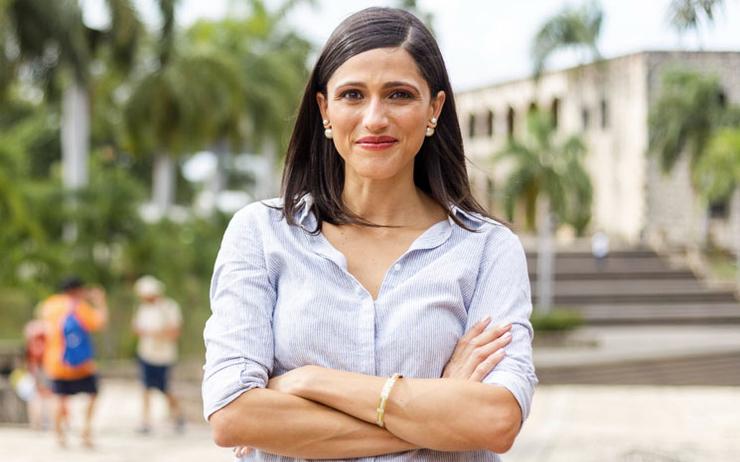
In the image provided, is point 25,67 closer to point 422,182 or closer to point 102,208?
point 102,208

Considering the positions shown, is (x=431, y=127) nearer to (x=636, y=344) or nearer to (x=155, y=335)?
(x=155, y=335)

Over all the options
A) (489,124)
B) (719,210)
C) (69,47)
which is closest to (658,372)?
(69,47)

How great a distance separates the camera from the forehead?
191cm

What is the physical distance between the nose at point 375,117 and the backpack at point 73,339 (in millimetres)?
7172

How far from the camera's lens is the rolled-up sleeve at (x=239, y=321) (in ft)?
6.22

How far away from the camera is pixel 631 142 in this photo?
42156 millimetres

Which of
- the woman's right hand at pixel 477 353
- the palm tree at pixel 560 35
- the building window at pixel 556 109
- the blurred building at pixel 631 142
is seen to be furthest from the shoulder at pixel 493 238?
the building window at pixel 556 109

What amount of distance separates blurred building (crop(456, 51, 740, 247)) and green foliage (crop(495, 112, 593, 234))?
11343 mm

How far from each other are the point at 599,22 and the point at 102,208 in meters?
18.4

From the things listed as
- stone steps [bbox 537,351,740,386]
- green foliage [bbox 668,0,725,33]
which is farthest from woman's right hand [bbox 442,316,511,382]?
stone steps [bbox 537,351,740,386]

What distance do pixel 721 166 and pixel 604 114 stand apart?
13493 mm

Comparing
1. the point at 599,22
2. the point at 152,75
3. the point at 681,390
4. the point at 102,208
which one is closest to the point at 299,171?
the point at 681,390

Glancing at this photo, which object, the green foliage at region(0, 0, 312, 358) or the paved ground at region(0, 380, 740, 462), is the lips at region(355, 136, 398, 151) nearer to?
the paved ground at region(0, 380, 740, 462)

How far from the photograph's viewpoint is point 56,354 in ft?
29.0
